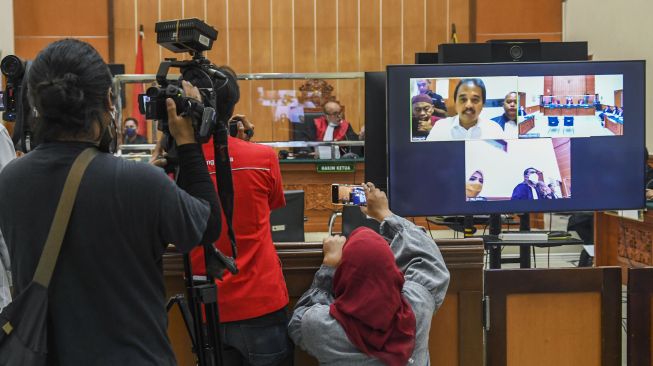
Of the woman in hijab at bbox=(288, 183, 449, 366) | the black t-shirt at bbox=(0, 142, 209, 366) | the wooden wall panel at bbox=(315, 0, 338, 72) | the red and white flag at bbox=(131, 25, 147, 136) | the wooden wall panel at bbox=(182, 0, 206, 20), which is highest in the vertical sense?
the wooden wall panel at bbox=(182, 0, 206, 20)

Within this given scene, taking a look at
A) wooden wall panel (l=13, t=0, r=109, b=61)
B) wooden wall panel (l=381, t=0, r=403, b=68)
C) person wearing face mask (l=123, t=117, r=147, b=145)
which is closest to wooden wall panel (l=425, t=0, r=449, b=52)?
wooden wall panel (l=381, t=0, r=403, b=68)

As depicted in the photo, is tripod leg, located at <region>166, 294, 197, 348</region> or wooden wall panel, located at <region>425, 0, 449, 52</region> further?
wooden wall panel, located at <region>425, 0, 449, 52</region>

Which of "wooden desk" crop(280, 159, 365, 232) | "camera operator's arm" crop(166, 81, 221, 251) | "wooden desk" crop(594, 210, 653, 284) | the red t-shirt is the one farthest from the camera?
"wooden desk" crop(280, 159, 365, 232)

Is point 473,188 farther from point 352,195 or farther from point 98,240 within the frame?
point 98,240

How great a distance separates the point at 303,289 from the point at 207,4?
341 inches

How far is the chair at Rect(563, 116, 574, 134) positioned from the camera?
308 centimetres

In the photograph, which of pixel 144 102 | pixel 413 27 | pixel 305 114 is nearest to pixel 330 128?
pixel 305 114

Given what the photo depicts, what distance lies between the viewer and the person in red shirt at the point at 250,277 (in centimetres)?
216

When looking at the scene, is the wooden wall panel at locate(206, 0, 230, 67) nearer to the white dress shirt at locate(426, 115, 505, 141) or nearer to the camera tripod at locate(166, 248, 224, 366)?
the white dress shirt at locate(426, 115, 505, 141)

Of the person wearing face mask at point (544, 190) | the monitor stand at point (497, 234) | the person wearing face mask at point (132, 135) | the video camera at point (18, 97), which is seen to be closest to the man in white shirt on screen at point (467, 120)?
the person wearing face mask at point (544, 190)

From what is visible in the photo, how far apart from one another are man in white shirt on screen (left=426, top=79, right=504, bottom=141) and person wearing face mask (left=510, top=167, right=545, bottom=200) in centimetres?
21

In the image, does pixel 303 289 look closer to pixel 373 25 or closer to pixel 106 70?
pixel 106 70

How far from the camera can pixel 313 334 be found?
2.11 m

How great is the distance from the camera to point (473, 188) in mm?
3055
